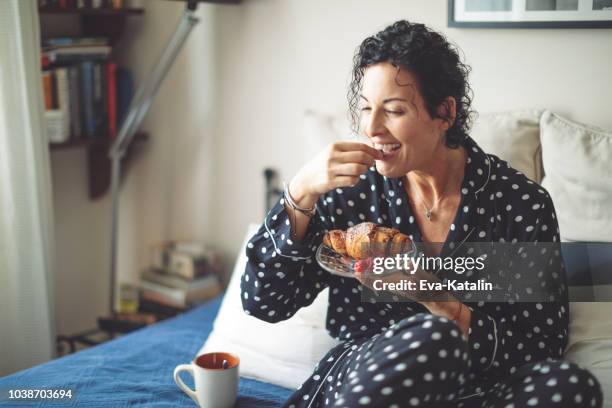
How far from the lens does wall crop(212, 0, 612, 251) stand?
1.70 meters

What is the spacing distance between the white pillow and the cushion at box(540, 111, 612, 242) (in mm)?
580

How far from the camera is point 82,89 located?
7.07 ft

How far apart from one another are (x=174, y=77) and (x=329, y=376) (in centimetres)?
138

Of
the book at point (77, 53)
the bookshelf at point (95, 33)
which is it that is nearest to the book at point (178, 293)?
the bookshelf at point (95, 33)

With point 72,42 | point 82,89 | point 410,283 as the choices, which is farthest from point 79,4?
point 410,283

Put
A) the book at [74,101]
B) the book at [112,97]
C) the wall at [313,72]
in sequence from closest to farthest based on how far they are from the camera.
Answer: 1. the wall at [313,72]
2. the book at [74,101]
3. the book at [112,97]

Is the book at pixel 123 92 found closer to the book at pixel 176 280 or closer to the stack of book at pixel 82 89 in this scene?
the stack of book at pixel 82 89

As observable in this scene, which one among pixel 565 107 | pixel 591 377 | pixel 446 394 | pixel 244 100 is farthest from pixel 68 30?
pixel 591 377

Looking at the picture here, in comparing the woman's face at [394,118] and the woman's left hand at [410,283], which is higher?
the woman's face at [394,118]

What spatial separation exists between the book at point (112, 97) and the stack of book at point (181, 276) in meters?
0.44

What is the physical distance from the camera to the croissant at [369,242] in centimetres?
127

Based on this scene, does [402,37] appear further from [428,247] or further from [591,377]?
[591,377]

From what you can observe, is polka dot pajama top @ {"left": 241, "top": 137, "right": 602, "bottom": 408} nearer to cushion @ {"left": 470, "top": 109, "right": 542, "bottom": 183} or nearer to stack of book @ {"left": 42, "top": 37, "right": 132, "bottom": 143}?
cushion @ {"left": 470, "top": 109, "right": 542, "bottom": 183}

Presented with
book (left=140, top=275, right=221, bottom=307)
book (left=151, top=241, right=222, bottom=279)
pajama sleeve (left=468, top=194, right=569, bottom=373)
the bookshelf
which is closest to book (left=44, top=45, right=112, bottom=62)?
the bookshelf
